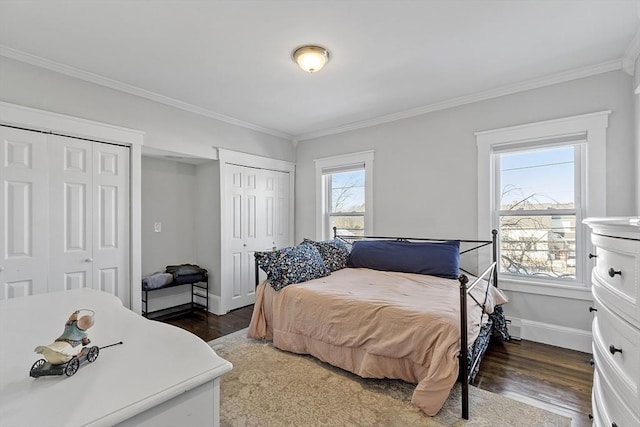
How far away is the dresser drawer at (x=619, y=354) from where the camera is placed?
1.03 meters

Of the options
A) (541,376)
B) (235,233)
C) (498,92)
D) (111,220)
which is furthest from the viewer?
(235,233)

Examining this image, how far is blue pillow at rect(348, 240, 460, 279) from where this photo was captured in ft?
10.4

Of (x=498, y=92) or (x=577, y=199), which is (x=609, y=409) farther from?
(x=498, y=92)

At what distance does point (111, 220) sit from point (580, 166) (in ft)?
14.9

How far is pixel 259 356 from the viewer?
2717 mm

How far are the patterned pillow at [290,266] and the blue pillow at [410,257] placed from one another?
626 mm

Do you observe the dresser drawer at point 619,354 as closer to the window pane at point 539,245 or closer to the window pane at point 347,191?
the window pane at point 539,245

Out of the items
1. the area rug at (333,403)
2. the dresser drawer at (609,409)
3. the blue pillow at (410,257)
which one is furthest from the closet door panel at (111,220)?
the dresser drawer at (609,409)

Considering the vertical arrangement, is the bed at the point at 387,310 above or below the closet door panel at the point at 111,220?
below

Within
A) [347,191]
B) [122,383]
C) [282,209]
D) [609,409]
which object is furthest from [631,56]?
[282,209]

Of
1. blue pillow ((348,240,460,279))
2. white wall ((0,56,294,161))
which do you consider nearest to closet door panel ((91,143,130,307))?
white wall ((0,56,294,161))

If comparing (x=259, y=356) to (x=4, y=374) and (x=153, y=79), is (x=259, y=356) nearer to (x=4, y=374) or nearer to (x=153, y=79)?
(x=4, y=374)

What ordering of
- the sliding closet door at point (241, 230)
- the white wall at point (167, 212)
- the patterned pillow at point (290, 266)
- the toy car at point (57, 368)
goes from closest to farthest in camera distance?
the toy car at point (57, 368)
the patterned pillow at point (290, 266)
the white wall at point (167, 212)
the sliding closet door at point (241, 230)

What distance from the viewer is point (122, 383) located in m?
0.74
